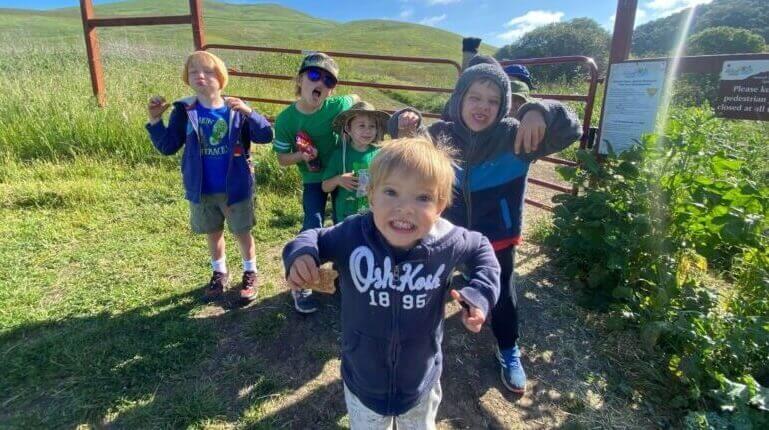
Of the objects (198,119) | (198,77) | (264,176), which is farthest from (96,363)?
(264,176)

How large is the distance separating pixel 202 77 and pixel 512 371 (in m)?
2.62

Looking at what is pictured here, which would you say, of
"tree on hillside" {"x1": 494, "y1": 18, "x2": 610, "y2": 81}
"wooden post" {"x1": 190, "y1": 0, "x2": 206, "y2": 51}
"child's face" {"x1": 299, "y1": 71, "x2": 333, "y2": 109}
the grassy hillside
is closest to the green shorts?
"child's face" {"x1": 299, "y1": 71, "x2": 333, "y2": 109}

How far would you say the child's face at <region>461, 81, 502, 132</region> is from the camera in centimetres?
211

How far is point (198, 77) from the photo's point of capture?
2766mm

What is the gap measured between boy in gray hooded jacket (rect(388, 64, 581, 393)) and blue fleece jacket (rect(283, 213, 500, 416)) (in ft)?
2.16

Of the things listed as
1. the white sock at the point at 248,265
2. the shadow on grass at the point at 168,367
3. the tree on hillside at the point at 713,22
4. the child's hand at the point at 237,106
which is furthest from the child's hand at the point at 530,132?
the tree on hillside at the point at 713,22

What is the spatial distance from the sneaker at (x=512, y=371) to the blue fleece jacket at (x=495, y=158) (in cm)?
69

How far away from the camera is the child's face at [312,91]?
2893 millimetres

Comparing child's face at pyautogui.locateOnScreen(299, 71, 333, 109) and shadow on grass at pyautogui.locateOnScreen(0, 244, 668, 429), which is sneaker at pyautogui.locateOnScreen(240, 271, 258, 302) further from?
child's face at pyautogui.locateOnScreen(299, 71, 333, 109)

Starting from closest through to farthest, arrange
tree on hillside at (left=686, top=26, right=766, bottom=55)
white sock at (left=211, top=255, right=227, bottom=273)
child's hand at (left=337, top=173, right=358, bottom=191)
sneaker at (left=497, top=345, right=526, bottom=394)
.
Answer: sneaker at (left=497, top=345, right=526, bottom=394)
child's hand at (left=337, top=173, right=358, bottom=191)
white sock at (left=211, top=255, right=227, bottom=273)
tree on hillside at (left=686, top=26, right=766, bottom=55)

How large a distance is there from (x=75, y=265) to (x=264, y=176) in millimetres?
2289

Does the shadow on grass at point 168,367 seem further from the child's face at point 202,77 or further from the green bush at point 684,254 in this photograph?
the green bush at point 684,254

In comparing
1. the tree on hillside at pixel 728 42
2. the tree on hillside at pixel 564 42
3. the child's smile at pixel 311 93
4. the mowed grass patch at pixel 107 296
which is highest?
the tree on hillside at pixel 564 42

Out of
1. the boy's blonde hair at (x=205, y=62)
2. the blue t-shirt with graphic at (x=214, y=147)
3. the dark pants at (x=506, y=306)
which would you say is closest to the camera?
the dark pants at (x=506, y=306)
